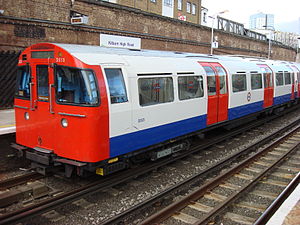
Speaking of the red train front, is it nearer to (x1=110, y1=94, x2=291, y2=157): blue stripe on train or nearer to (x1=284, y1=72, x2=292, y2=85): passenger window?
(x1=110, y1=94, x2=291, y2=157): blue stripe on train

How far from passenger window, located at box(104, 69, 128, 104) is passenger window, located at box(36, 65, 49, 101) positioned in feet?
4.26

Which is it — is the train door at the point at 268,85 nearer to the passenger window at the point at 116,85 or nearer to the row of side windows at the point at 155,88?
the row of side windows at the point at 155,88

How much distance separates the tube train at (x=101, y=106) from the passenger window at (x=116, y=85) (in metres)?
0.02

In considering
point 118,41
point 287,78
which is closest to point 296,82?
point 287,78

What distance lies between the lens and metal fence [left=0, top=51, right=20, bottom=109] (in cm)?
1251

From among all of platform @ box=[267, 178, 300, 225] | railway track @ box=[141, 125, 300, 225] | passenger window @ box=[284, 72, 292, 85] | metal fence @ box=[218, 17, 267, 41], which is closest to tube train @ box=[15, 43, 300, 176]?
railway track @ box=[141, 125, 300, 225]

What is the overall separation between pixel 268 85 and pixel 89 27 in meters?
9.25

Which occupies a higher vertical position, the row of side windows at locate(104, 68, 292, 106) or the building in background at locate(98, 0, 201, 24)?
the building in background at locate(98, 0, 201, 24)

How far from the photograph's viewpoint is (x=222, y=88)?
10.4m

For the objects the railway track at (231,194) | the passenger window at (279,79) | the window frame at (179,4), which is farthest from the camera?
the window frame at (179,4)

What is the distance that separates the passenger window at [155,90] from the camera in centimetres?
700

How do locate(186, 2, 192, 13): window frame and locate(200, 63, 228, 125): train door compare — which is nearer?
locate(200, 63, 228, 125): train door

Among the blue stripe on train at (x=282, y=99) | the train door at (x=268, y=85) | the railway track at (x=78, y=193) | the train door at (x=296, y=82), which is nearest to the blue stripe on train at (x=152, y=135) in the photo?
the railway track at (x=78, y=193)

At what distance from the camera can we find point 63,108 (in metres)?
6.12
